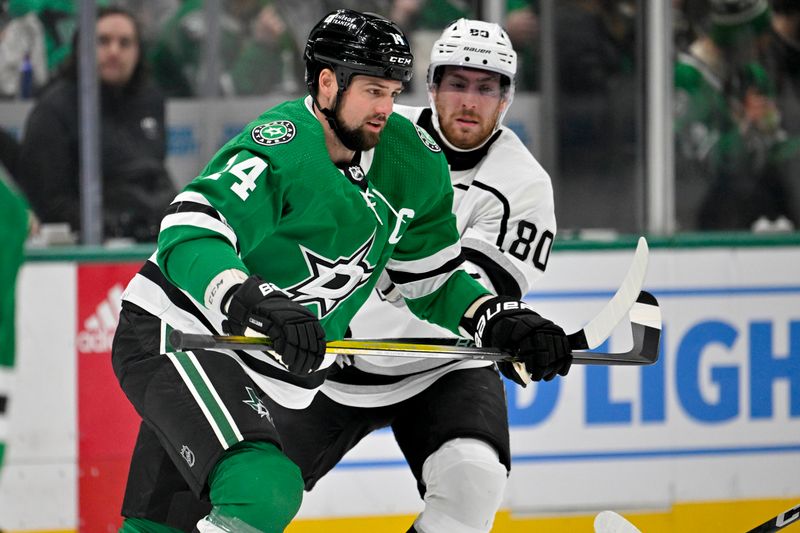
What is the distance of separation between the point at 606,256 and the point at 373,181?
1.37 metres

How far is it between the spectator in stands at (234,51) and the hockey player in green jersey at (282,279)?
149 centimetres

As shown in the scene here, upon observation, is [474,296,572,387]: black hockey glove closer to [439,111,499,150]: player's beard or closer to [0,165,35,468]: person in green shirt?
[439,111,499,150]: player's beard

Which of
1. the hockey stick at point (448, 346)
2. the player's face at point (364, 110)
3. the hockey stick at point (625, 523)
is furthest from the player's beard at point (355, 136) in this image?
the hockey stick at point (625, 523)

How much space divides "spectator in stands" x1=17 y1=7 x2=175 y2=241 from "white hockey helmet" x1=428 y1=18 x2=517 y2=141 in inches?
45.3

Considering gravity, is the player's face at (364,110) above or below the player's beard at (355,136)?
above

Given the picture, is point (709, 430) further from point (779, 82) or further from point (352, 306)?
point (352, 306)

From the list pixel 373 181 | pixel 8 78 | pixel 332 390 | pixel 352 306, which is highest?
pixel 8 78

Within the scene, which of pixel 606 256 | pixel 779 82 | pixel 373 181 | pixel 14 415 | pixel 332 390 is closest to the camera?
pixel 373 181

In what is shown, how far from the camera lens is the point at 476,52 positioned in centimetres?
291

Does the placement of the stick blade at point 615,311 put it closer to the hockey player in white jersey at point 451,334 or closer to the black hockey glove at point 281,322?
the hockey player in white jersey at point 451,334

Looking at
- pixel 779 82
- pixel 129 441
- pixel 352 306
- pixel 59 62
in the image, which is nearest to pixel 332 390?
pixel 352 306

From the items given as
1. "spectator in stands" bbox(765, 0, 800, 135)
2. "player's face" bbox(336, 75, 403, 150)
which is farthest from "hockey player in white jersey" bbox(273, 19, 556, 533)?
"spectator in stands" bbox(765, 0, 800, 135)

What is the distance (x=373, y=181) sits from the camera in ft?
8.29

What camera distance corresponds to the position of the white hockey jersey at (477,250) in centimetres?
280
